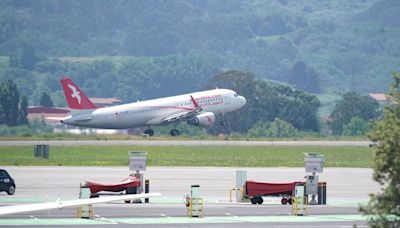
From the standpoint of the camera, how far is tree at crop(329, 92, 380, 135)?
164250 mm

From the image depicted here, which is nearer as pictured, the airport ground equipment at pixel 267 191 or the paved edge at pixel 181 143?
the airport ground equipment at pixel 267 191

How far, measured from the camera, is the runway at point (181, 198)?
1710 inches

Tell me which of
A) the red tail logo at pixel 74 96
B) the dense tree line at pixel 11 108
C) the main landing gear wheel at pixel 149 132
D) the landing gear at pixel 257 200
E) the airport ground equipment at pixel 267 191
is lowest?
the landing gear at pixel 257 200

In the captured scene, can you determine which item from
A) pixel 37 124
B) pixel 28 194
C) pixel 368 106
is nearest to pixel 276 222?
pixel 28 194

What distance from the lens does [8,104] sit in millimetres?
145000

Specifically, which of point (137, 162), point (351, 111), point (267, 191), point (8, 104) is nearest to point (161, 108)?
point (8, 104)

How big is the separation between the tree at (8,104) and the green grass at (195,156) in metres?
42.1

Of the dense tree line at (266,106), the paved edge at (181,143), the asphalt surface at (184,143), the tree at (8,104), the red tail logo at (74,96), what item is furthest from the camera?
the dense tree line at (266,106)

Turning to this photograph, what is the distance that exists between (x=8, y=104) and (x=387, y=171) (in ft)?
397

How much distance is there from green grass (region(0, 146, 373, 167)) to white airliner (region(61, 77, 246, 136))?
21071mm

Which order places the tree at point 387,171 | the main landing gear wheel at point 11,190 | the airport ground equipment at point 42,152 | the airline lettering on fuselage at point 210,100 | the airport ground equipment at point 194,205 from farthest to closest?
the airline lettering on fuselage at point 210,100
the airport ground equipment at point 42,152
the main landing gear wheel at point 11,190
the airport ground equipment at point 194,205
the tree at point 387,171

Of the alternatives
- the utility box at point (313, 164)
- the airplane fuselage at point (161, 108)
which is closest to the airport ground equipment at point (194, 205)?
the utility box at point (313, 164)

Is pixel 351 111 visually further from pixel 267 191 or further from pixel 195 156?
pixel 267 191

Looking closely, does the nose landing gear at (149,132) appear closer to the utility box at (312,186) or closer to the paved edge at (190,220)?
the utility box at (312,186)
